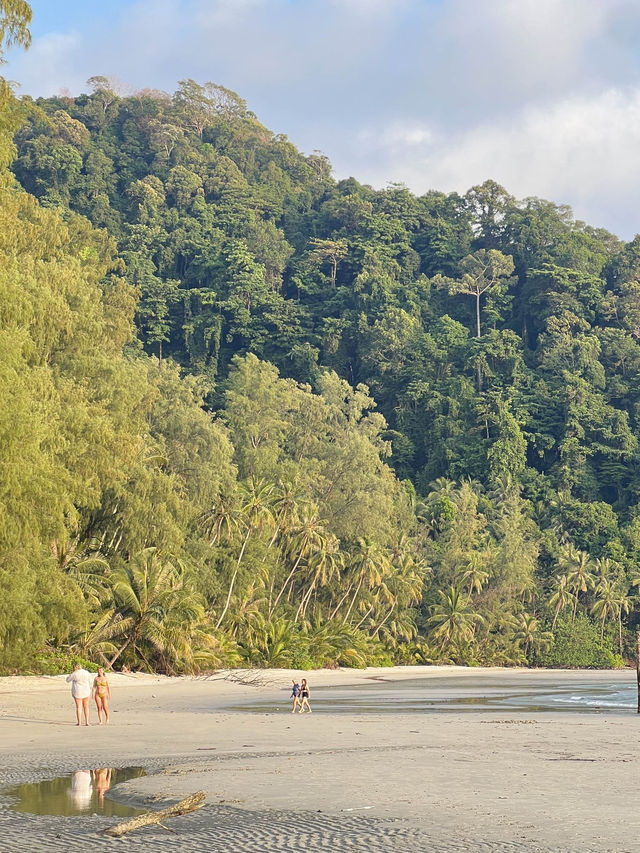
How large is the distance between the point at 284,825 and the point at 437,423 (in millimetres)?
98945

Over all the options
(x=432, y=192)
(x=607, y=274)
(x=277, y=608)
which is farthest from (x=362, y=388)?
(x=432, y=192)

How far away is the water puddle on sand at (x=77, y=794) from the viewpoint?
10.4 meters

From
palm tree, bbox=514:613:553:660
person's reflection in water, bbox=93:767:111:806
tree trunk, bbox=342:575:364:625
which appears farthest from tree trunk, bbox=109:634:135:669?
palm tree, bbox=514:613:553:660

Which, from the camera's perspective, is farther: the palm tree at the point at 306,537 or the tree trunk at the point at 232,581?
the palm tree at the point at 306,537

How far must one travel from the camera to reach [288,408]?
255ft

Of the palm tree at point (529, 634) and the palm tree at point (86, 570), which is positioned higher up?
the palm tree at point (86, 570)

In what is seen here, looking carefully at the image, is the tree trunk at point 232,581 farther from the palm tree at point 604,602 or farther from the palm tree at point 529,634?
the palm tree at point 604,602

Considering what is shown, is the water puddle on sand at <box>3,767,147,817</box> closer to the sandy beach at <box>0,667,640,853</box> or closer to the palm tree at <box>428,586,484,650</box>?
the sandy beach at <box>0,667,640,853</box>

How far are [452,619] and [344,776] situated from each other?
220 ft

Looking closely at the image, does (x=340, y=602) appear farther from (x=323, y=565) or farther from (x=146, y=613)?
(x=146, y=613)

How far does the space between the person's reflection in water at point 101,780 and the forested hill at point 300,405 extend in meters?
11.5

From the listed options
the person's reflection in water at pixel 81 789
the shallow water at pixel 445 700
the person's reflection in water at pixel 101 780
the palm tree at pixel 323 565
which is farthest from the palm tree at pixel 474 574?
the person's reflection in water at pixel 81 789

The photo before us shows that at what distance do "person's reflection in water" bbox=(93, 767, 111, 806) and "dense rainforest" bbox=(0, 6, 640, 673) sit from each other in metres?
10.7

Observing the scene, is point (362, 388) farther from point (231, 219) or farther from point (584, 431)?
point (231, 219)
